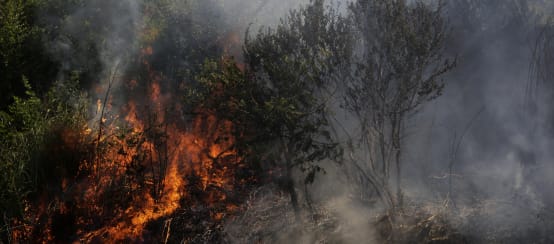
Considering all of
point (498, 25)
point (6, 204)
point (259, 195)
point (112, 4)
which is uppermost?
point (112, 4)

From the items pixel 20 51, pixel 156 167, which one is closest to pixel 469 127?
pixel 156 167

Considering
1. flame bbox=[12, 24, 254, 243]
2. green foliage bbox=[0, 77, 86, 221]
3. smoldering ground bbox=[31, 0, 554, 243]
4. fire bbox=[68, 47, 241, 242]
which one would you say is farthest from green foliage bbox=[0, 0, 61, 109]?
fire bbox=[68, 47, 241, 242]

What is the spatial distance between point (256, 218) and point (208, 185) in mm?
2002

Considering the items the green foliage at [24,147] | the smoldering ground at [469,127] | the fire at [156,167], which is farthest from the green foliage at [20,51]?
the fire at [156,167]

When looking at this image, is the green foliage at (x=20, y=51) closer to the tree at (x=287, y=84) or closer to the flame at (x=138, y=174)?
the flame at (x=138, y=174)

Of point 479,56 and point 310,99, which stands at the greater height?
point 479,56

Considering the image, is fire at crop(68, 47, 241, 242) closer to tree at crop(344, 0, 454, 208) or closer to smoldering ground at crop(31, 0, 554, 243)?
smoldering ground at crop(31, 0, 554, 243)

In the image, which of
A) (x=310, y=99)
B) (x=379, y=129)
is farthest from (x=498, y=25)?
(x=310, y=99)

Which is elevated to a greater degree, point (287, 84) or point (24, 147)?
point (287, 84)

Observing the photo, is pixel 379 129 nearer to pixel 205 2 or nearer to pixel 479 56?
pixel 479 56

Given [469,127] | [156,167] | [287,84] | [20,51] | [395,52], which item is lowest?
[156,167]

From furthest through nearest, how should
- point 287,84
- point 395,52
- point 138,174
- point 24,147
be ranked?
point 138,174
point 24,147
point 287,84
point 395,52

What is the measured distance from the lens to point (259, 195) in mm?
10016

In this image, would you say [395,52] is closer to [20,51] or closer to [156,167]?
[156,167]
